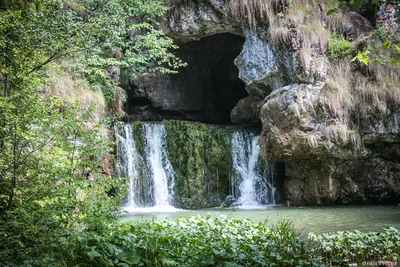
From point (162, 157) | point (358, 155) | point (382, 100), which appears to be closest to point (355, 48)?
point (382, 100)

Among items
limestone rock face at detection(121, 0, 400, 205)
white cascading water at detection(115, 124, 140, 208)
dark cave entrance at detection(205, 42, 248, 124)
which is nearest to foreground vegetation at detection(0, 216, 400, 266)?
limestone rock face at detection(121, 0, 400, 205)

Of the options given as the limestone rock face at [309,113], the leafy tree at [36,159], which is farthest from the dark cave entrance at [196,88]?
the leafy tree at [36,159]

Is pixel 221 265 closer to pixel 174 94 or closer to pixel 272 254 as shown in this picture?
pixel 272 254

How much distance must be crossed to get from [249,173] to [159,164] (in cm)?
346

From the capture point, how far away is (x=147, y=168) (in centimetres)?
1380

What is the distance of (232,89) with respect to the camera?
20.6 meters

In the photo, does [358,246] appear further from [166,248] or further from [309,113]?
[309,113]

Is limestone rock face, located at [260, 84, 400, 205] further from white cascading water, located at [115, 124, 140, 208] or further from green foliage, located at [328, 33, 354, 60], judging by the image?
white cascading water, located at [115, 124, 140, 208]

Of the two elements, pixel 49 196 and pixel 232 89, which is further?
pixel 232 89

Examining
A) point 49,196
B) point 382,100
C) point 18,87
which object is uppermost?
point 382,100

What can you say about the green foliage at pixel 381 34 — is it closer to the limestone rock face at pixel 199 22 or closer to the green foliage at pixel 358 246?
the limestone rock face at pixel 199 22

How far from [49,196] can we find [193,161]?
9828 millimetres

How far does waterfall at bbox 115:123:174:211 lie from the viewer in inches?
524

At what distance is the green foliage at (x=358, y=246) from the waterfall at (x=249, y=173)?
7.93 metres
